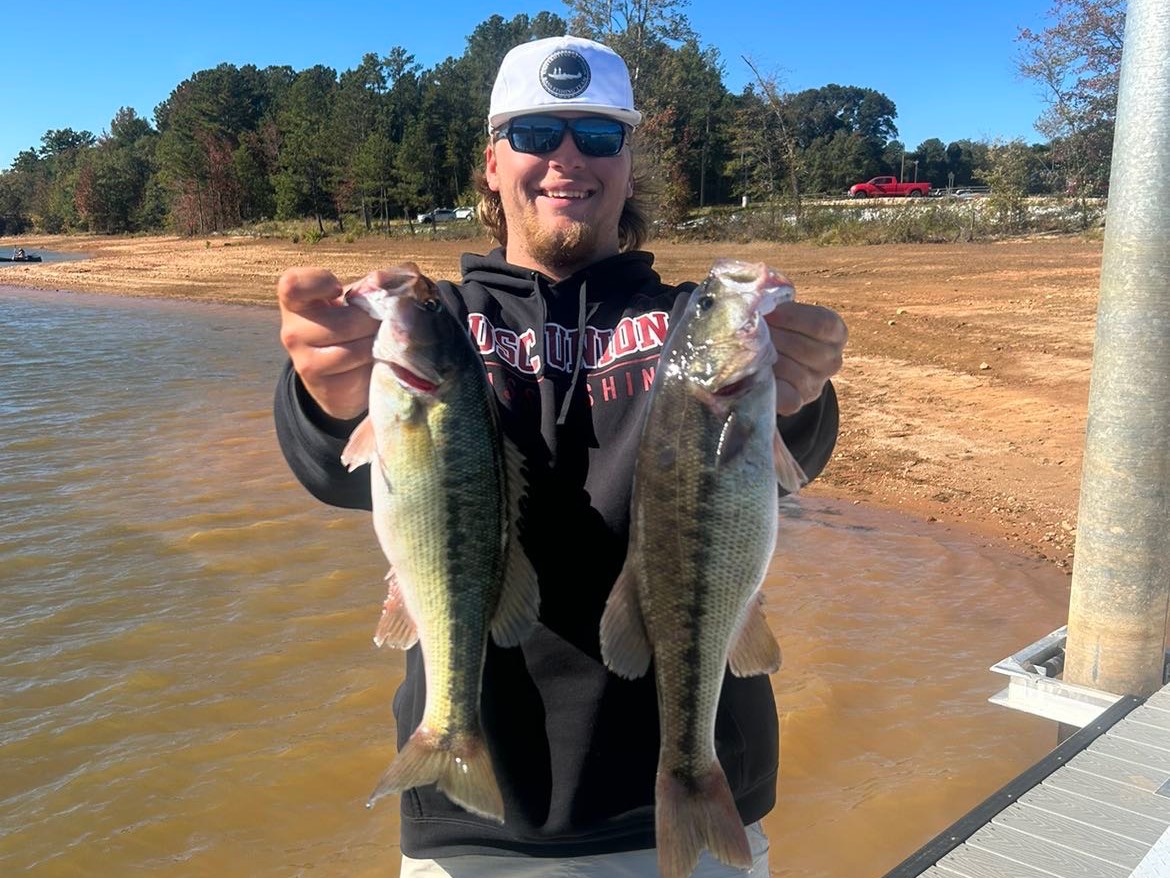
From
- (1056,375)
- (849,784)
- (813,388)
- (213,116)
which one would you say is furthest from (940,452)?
(213,116)

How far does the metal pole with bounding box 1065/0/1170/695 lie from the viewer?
4199 millimetres

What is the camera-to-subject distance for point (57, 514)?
10148mm

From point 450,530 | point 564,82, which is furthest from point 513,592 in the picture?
point 564,82

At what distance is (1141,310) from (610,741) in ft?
11.2

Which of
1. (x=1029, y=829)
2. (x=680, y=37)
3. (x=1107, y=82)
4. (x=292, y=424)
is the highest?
(x=680, y=37)

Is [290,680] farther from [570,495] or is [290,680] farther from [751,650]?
[751,650]

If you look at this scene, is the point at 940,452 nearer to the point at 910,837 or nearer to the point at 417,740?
the point at 910,837

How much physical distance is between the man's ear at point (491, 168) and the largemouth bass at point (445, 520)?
1.12 m

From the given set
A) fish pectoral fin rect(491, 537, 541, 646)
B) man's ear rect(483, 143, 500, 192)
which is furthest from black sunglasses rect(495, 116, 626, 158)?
fish pectoral fin rect(491, 537, 541, 646)

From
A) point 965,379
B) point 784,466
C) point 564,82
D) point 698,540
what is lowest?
point 965,379

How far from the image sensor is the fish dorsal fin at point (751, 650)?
2283mm

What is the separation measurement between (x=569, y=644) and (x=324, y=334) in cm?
105

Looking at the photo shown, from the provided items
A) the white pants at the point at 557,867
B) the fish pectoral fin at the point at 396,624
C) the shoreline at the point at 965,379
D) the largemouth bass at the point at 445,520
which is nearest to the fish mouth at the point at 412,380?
the largemouth bass at the point at 445,520

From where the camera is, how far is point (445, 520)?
2193 mm
